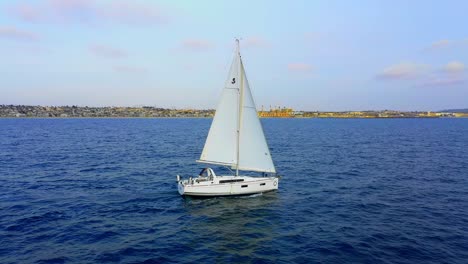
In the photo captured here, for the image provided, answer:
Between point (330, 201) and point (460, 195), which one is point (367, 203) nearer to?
point (330, 201)

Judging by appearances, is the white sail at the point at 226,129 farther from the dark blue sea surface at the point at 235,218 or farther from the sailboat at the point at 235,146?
the dark blue sea surface at the point at 235,218

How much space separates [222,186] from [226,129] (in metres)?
6.36

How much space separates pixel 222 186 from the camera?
34.5 m

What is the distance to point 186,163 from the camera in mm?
57812

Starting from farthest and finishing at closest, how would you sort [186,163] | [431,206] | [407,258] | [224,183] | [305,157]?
[305,157] < [186,163] < [224,183] < [431,206] < [407,258]

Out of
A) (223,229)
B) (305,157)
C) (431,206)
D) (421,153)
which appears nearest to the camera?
(223,229)

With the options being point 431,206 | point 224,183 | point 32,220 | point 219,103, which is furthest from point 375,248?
point 32,220

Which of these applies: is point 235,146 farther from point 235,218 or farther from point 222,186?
point 235,218

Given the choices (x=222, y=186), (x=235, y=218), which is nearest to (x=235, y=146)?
(x=222, y=186)

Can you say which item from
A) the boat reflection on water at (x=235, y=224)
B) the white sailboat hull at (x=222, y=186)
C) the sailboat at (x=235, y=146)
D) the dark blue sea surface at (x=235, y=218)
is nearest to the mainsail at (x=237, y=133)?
the sailboat at (x=235, y=146)

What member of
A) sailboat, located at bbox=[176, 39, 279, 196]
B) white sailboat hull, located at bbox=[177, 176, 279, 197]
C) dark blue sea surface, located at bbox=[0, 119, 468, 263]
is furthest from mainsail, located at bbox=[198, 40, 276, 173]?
dark blue sea surface, located at bbox=[0, 119, 468, 263]

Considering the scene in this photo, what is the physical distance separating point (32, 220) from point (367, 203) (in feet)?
105

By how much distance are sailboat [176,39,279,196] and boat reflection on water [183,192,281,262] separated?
4.06 ft

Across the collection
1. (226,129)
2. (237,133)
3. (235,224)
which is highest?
(226,129)
